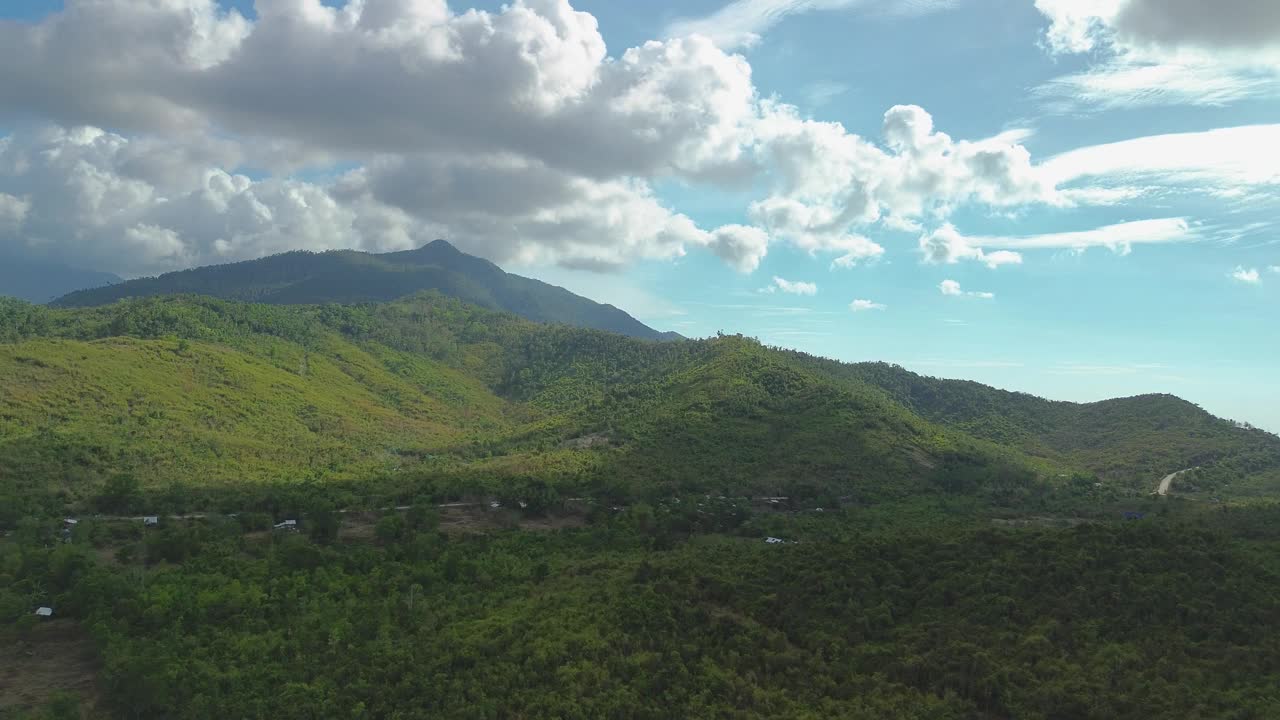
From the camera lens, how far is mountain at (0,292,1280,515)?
297 feet

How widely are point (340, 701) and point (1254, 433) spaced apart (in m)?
176

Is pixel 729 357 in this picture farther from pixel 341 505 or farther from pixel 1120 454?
pixel 341 505

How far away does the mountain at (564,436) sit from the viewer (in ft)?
297

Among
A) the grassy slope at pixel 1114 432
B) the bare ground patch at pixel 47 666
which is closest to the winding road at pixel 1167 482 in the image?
the grassy slope at pixel 1114 432

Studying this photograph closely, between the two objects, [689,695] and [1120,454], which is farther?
[1120,454]

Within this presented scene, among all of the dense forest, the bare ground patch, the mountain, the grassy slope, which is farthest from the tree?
the grassy slope

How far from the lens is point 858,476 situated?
98.3 m

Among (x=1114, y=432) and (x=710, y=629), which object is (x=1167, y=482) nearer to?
(x=1114, y=432)

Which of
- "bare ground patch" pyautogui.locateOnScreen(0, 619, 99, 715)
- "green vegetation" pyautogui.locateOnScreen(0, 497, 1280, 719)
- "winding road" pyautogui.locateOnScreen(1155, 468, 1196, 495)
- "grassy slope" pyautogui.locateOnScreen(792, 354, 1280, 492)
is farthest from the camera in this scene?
"grassy slope" pyautogui.locateOnScreen(792, 354, 1280, 492)

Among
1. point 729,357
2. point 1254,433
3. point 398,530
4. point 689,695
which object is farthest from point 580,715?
point 1254,433

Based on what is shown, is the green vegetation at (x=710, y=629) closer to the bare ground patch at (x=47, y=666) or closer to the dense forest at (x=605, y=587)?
the dense forest at (x=605, y=587)

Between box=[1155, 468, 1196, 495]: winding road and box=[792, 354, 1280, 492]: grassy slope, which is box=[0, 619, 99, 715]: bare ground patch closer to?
box=[1155, 468, 1196, 495]: winding road

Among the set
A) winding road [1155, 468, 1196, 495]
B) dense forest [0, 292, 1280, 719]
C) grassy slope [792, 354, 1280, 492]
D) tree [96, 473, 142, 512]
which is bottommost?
tree [96, 473, 142, 512]

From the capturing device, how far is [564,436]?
134 metres
